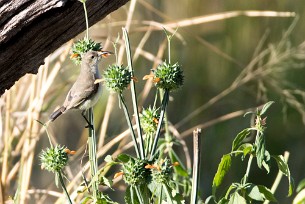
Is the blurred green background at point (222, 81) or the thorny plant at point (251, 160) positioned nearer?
the thorny plant at point (251, 160)

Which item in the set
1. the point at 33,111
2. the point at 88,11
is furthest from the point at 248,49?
the point at 88,11

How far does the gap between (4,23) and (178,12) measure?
2.58 metres

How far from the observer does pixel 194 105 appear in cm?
420

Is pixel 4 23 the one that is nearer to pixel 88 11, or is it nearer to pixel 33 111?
pixel 88 11

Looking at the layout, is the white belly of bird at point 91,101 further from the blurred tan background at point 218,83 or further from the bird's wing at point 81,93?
the blurred tan background at point 218,83

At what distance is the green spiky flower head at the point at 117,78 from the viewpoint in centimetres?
175

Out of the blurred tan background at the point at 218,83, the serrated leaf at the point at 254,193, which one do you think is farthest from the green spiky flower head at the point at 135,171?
the blurred tan background at the point at 218,83

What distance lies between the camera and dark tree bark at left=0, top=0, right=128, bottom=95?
1.88 m

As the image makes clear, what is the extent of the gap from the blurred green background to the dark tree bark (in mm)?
1821

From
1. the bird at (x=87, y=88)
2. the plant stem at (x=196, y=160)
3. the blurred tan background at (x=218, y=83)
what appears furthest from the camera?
the blurred tan background at (x=218, y=83)

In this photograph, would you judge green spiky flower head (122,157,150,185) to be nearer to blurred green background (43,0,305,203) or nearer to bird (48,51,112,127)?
bird (48,51,112,127)

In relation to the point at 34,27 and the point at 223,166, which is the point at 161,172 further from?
the point at 34,27

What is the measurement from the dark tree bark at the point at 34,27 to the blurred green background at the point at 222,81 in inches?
71.7

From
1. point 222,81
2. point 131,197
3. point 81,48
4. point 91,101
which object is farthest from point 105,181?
point 222,81
